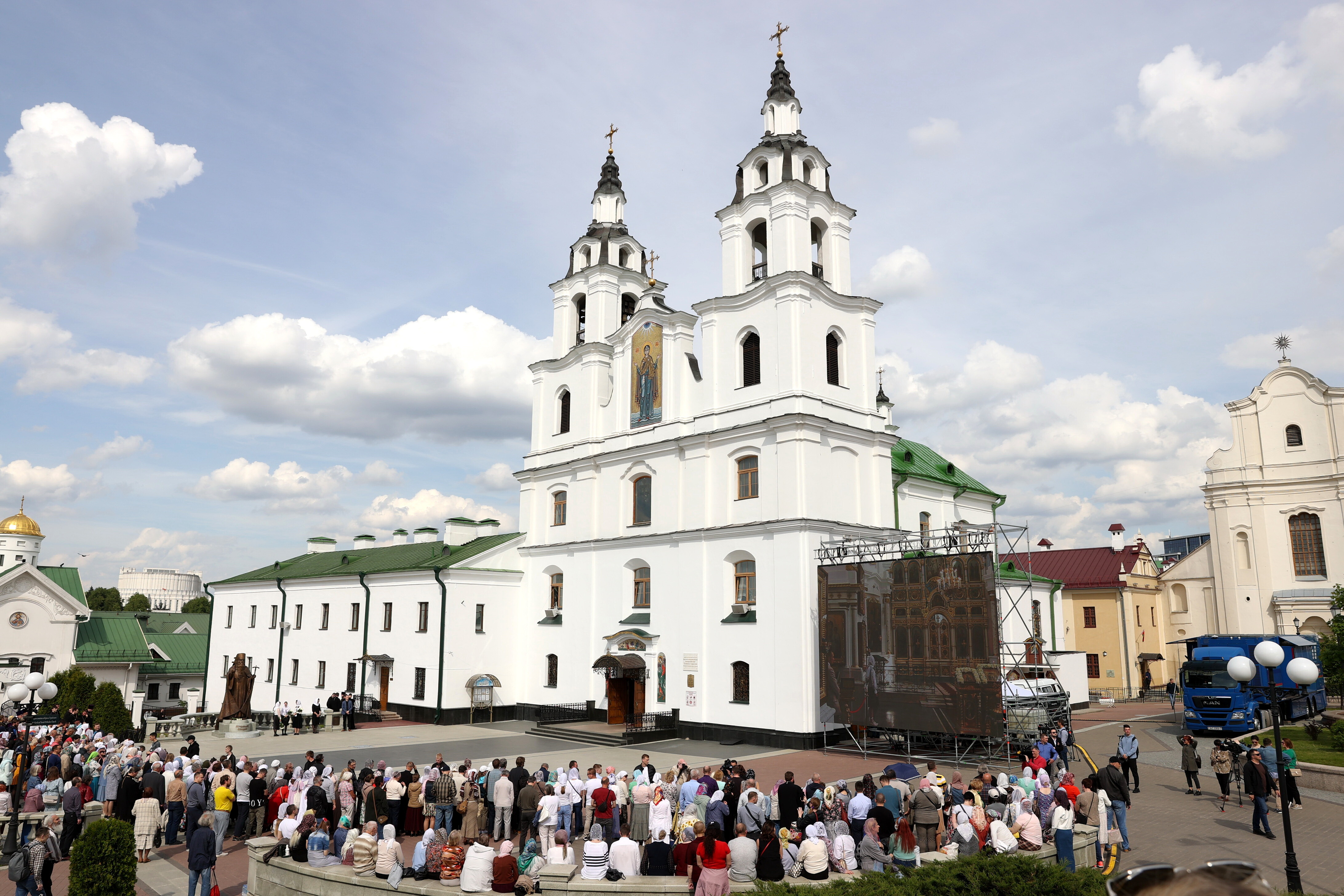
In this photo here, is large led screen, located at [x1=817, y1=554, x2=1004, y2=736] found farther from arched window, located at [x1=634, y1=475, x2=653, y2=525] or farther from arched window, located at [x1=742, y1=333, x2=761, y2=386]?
arched window, located at [x1=634, y1=475, x2=653, y2=525]

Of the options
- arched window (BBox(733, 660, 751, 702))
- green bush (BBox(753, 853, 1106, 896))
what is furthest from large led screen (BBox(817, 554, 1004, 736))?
green bush (BBox(753, 853, 1106, 896))

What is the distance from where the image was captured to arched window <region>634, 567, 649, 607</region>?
3294 centimetres

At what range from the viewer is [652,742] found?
28.7m

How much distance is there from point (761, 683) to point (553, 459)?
14954 mm

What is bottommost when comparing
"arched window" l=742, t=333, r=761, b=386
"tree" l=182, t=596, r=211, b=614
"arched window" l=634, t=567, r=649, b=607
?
"arched window" l=634, t=567, r=649, b=607

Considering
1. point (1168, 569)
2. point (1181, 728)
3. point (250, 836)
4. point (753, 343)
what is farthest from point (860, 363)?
point (1168, 569)

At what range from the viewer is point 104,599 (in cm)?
9950

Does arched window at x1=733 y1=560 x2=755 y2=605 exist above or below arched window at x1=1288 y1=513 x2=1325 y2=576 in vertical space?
below

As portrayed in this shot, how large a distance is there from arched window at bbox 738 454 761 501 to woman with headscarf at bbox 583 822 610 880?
18873 mm

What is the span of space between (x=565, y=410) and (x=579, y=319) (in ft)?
14.3

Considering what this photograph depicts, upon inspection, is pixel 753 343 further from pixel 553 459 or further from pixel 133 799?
pixel 133 799

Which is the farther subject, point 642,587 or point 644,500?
point 644,500

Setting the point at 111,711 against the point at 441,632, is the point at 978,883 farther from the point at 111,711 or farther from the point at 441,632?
the point at 111,711

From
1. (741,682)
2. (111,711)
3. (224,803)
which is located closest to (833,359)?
(741,682)
